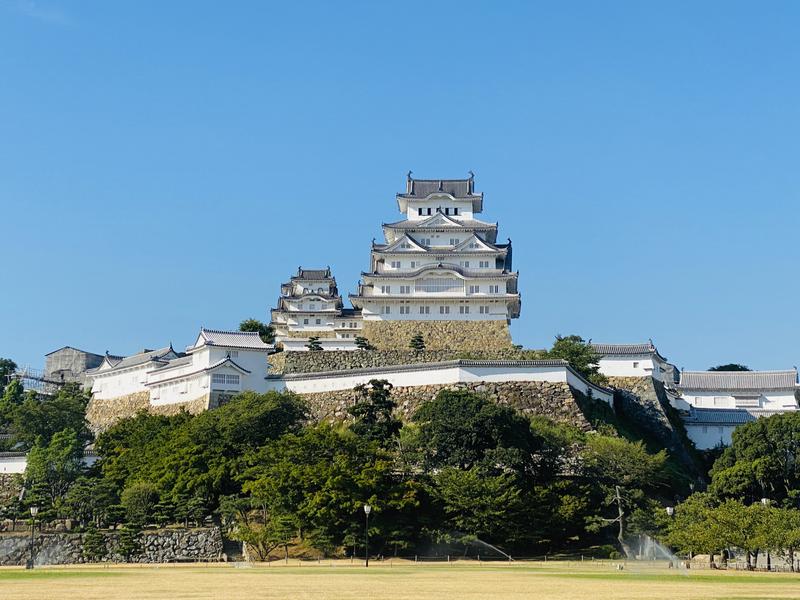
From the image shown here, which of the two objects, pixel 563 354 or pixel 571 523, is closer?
pixel 571 523

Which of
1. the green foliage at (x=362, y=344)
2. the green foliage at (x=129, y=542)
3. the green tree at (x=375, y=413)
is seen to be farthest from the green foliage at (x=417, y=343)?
the green foliage at (x=129, y=542)

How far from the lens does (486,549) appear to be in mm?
38375

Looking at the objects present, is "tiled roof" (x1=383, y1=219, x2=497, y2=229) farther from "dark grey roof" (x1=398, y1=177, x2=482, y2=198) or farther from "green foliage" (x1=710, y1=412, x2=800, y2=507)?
"green foliage" (x1=710, y1=412, x2=800, y2=507)

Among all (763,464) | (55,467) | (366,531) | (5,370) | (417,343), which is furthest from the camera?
(5,370)

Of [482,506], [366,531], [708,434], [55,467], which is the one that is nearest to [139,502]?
[55,467]

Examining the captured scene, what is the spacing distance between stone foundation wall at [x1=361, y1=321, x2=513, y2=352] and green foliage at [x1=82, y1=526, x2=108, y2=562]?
78.2 ft

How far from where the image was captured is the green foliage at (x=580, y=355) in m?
56.4

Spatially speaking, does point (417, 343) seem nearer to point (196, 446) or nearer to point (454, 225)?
point (454, 225)

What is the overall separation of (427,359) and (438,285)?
7.33m

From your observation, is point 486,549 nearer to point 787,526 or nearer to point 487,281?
point 787,526

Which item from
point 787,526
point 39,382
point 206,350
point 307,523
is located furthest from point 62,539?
point 39,382

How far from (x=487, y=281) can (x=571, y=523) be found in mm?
24717

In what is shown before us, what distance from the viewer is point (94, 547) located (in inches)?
1570

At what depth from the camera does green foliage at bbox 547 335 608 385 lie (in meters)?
56.4
